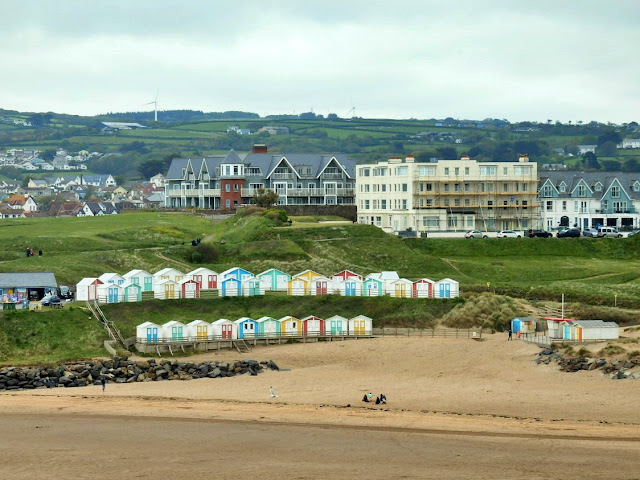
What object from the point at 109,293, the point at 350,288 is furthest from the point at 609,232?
the point at 109,293

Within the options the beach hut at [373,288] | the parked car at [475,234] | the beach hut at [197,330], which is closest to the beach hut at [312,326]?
the beach hut at [197,330]

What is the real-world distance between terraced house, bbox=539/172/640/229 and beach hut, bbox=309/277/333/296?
52625 mm

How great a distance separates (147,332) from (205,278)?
13.5 meters

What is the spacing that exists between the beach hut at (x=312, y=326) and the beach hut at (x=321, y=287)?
7394mm

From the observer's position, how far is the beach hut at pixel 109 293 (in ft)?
234

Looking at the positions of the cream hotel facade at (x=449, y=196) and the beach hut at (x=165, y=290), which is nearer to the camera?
the beach hut at (x=165, y=290)

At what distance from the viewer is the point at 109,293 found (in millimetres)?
71250

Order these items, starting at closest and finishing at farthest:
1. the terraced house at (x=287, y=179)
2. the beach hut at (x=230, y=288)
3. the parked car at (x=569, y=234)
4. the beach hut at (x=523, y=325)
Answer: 1. the beach hut at (x=523, y=325)
2. the beach hut at (x=230, y=288)
3. the parked car at (x=569, y=234)
4. the terraced house at (x=287, y=179)

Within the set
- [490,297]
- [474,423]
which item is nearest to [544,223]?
[490,297]

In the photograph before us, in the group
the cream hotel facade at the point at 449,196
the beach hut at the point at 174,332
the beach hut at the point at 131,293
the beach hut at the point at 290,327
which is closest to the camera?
the beach hut at the point at 174,332

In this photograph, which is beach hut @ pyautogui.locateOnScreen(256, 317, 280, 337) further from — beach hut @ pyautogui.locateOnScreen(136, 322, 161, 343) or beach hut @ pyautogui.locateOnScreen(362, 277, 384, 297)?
beach hut @ pyautogui.locateOnScreen(362, 277, 384, 297)

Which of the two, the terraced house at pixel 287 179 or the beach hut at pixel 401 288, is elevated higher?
the terraced house at pixel 287 179

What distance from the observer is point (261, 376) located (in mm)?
58875

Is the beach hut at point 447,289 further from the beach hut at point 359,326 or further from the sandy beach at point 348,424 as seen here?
the sandy beach at point 348,424
